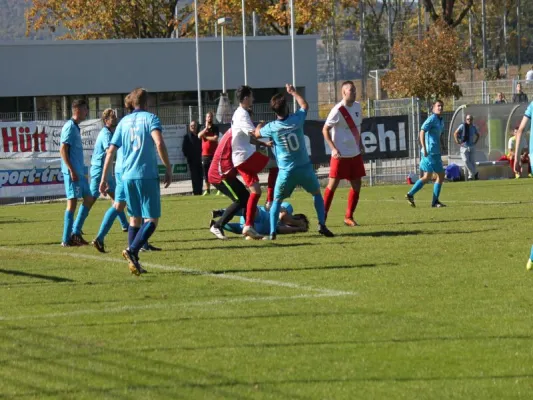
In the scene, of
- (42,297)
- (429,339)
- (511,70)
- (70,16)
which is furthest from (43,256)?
(511,70)

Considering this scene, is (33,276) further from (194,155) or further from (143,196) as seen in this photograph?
(194,155)

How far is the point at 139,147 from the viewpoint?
1175cm

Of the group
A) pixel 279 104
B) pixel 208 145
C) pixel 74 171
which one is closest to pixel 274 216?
pixel 279 104

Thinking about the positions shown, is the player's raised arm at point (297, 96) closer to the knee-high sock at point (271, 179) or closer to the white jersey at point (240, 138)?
the white jersey at point (240, 138)

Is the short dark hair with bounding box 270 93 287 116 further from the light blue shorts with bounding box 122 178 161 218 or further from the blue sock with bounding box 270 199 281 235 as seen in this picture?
the light blue shorts with bounding box 122 178 161 218

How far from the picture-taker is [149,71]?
4822 cm

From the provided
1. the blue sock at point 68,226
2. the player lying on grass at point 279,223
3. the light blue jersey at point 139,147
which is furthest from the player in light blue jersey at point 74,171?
the light blue jersey at point 139,147

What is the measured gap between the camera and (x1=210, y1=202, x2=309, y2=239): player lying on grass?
15.9 m

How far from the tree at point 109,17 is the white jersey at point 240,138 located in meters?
44.8

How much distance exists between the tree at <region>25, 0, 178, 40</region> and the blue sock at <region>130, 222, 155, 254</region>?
4852cm

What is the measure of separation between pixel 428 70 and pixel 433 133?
33110 millimetres

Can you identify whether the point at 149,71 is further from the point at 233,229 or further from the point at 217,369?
the point at 217,369

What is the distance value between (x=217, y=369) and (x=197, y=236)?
9.62 metres

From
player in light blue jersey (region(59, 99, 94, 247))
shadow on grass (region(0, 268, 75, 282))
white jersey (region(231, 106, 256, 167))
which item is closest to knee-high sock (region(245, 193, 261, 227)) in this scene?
white jersey (region(231, 106, 256, 167))
